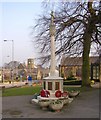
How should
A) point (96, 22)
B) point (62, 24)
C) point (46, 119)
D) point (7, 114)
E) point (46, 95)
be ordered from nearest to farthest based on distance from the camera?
1. point (46, 119)
2. point (7, 114)
3. point (46, 95)
4. point (96, 22)
5. point (62, 24)

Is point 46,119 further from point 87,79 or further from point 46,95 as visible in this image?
point 87,79

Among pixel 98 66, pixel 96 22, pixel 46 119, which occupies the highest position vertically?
pixel 96 22

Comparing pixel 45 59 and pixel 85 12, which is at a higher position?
pixel 85 12

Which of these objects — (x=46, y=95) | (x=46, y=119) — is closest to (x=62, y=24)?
(x=46, y=95)

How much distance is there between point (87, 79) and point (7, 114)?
15622 millimetres

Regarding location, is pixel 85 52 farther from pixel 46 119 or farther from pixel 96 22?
pixel 46 119

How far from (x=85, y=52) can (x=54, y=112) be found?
15.0 meters

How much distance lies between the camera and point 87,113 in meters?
14.2

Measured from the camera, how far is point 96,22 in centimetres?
2503

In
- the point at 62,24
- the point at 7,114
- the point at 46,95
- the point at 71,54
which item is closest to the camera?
the point at 7,114

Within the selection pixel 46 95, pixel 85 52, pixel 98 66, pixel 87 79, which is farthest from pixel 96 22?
pixel 98 66

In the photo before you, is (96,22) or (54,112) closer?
(54,112)

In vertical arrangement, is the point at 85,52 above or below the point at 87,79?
above

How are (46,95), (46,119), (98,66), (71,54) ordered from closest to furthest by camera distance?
(46,119), (46,95), (71,54), (98,66)
